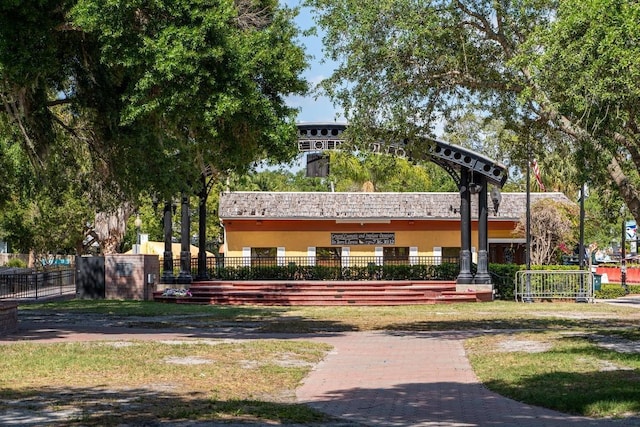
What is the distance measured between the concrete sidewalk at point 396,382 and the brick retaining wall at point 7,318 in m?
0.30

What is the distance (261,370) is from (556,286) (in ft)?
82.9

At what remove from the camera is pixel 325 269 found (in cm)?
4281

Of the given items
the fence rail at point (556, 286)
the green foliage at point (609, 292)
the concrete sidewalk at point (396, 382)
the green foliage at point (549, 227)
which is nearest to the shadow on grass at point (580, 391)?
the concrete sidewalk at point (396, 382)

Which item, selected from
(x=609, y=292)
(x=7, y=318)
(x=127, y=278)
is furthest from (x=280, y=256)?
→ (x=7, y=318)

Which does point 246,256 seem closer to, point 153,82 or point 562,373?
point 153,82

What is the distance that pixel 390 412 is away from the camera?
1099 centimetres

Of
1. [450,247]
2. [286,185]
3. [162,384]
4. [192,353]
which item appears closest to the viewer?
[162,384]

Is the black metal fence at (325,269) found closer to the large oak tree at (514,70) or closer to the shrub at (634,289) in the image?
the shrub at (634,289)

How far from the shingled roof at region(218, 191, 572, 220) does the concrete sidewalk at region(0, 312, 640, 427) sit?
80.2 feet

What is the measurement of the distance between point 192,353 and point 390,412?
6545mm

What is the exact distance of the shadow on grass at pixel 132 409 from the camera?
10.0m

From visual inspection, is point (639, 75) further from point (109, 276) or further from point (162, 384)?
point (109, 276)

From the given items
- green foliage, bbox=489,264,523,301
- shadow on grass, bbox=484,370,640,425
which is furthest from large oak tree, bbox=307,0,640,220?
green foliage, bbox=489,264,523,301

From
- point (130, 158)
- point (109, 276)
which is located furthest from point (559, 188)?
point (130, 158)
